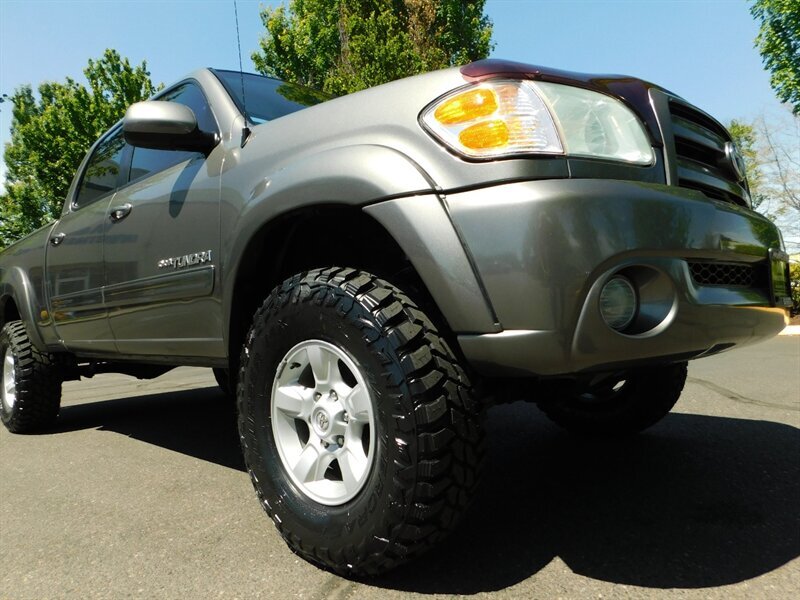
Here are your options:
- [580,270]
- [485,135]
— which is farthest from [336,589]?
[485,135]

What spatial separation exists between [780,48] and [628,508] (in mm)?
20252

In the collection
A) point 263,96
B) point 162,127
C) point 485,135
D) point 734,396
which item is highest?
point 263,96

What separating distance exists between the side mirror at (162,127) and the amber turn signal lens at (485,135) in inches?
47.5

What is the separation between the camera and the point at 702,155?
200 centimetres

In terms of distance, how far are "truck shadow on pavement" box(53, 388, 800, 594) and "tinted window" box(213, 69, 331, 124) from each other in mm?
1648

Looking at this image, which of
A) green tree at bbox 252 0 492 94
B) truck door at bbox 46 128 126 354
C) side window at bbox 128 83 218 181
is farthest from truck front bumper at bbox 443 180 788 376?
green tree at bbox 252 0 492 94

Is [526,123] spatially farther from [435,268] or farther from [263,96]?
[263,96]

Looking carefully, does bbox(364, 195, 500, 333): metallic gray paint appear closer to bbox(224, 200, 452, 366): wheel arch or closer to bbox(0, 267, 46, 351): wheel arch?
bbox(224, 200, 452, 366): wheel arch

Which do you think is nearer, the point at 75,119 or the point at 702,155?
the point at 702,155

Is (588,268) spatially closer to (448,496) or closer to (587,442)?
(448,496)

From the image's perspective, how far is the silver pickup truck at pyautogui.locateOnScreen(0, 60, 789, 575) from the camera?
148cm

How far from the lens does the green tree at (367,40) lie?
15.2m

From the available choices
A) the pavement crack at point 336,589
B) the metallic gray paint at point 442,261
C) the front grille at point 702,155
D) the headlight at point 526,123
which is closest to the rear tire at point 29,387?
the pavement crack at point 336,589

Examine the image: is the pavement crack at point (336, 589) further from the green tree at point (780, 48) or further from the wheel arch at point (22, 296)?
the green tree at point (780, 48)
